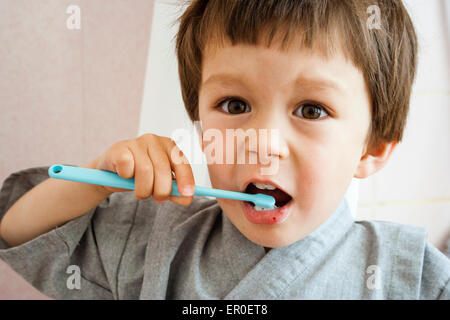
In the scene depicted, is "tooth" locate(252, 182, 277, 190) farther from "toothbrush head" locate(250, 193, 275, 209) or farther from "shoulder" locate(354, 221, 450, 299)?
"shoulder" locate(354, 221, 450, 299)

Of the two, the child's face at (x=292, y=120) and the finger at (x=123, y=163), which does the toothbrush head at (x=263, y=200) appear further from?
the finger at (x=123, y=163)

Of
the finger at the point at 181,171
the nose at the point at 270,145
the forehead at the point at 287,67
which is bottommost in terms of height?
the finger at the point at 181,171

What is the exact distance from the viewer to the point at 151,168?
46 centimetres

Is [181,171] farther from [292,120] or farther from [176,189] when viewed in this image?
[292,120]

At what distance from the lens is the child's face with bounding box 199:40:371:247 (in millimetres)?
430

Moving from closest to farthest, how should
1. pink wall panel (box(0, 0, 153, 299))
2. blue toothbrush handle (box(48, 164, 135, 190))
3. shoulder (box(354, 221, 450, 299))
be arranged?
blue toothbrush handle (box(48, 164, 135, 190)), shoulder (box(354, 221, 450, 299)), pink wall panel (box(0, 0, 153, 299))

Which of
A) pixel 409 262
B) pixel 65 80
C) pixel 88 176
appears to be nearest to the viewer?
pixel 88 176

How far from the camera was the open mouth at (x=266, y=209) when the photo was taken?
0.46 m

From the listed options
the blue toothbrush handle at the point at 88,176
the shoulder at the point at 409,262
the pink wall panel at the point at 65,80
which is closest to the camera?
the blue toothbrush handle at the point at 88,176

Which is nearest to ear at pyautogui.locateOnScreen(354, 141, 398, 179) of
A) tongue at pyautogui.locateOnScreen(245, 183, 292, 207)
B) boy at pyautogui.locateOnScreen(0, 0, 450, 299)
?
boy at pyautogui.locateOnScreen(0, 0, 450, 299)

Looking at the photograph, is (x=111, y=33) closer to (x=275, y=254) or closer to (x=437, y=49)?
(x=275, y=254)

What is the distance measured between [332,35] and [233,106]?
0.14m

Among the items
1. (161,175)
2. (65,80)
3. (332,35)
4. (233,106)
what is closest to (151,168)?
(161,175)

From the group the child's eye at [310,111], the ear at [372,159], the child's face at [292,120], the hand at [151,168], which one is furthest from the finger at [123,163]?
the ear at [372,159]
